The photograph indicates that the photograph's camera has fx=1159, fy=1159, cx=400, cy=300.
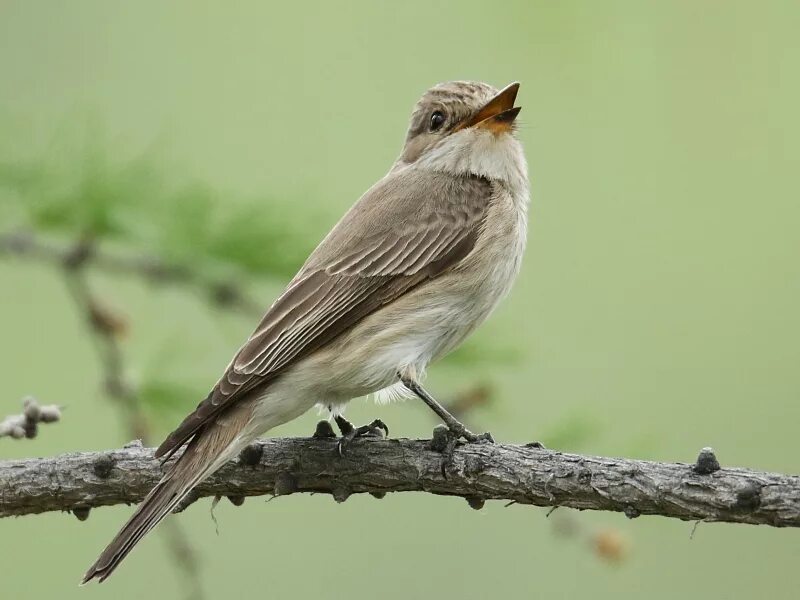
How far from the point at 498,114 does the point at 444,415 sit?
4.51 feet

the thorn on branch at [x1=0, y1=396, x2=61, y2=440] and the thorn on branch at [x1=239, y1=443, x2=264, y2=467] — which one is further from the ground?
the thorn on branch at [x1=239, y1=443, x2=264, y2=467]

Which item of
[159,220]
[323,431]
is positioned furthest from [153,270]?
[323,431]

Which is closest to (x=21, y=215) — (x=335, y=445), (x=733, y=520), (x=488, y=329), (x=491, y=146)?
(x=335, y=445)

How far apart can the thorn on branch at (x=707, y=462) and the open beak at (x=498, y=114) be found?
75.2 inches

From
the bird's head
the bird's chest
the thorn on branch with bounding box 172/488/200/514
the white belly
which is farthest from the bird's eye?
the thorn on branch with bounding box 172/488/200/514

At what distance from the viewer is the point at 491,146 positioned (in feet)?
15.4

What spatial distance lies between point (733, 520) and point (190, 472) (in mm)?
1644

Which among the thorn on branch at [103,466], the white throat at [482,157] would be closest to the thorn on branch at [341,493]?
the thorn on branch at [103,466]

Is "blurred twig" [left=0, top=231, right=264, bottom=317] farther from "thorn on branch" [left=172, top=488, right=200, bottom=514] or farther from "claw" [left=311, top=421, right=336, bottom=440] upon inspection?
"thorn on branch" [left=172, top=488, right=200, bottom=514]

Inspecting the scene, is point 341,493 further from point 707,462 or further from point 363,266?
point 707,462

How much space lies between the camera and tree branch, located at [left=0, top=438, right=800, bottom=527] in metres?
3.04

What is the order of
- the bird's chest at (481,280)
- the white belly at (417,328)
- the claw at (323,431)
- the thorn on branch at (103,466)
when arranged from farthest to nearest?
the bird's chest at (481,280)
the white belly at (417,328)
the claw at (323,431)
the thorn on branch at (103,466)

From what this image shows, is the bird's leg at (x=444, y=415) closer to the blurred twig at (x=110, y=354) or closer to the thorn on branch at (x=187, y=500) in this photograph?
the thorn on branch at (x=187, y=500)

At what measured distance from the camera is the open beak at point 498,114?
4.54 metres
